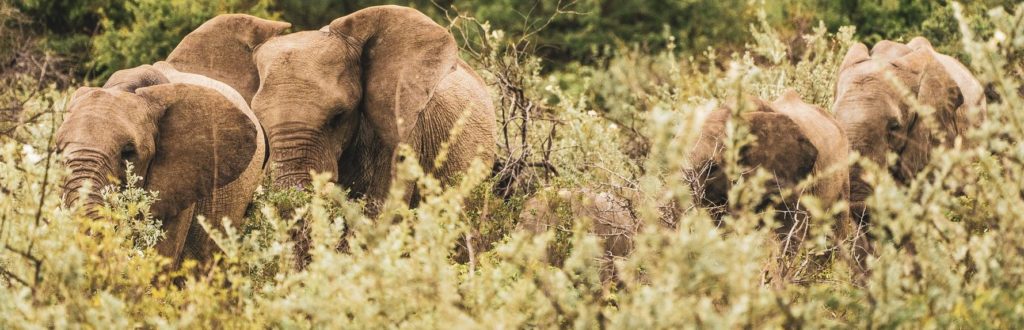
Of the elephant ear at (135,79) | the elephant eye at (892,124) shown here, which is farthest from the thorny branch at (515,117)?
the elephant ear at (135,79)

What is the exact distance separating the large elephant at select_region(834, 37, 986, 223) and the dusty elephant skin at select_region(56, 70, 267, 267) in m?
3.76

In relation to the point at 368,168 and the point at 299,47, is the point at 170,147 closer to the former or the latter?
the point at 299,47

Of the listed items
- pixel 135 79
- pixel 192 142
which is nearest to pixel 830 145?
pixel 192 142

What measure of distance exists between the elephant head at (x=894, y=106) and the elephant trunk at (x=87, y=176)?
4685 mm

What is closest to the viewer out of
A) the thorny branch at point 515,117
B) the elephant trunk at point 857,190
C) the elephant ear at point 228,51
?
the elephant ear at point 228,51

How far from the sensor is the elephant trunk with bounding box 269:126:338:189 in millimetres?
7984

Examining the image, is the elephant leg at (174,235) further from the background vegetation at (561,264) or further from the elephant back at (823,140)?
the elephant back at (823,140)

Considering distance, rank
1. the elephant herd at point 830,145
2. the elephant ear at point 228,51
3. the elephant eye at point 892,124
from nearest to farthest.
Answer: the elephant herd at point 830,145 < the elephant ear at point 228,51 < the elephant eye at point 892,124

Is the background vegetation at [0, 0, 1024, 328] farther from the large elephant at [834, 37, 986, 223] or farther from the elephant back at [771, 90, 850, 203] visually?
the large elephant at [834, 37, 986, 223]

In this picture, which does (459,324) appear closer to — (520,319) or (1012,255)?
(520,319)

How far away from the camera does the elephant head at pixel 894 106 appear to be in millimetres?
9109

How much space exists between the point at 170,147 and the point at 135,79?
1.59 ft

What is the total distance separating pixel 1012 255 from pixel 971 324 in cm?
23

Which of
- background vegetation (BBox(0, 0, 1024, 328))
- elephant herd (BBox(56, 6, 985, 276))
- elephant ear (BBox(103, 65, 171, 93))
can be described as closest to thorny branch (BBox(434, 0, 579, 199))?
elephant herd (BBox(56, 6, 985, 276))
